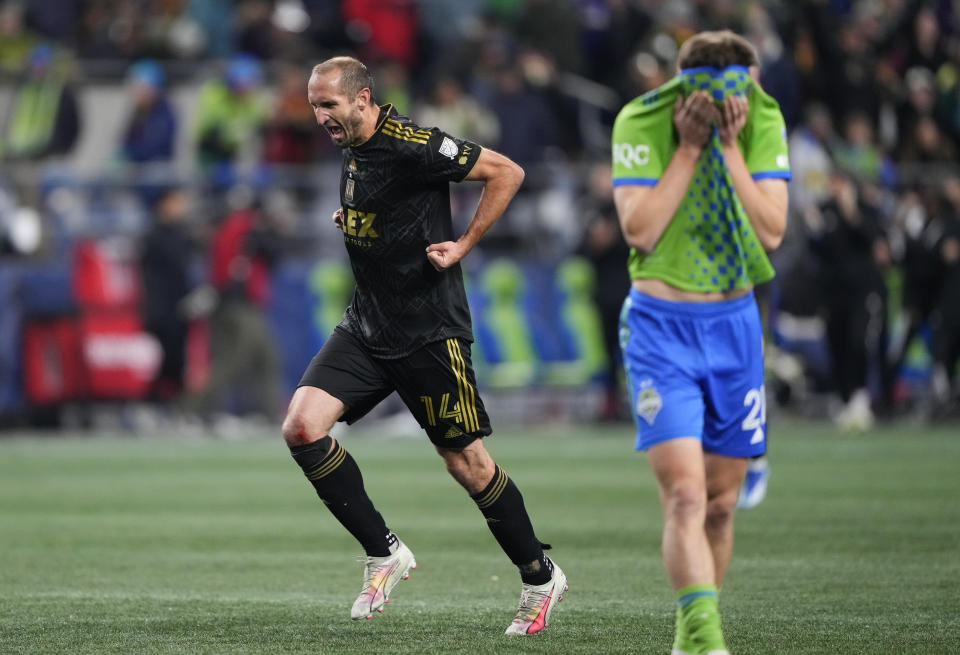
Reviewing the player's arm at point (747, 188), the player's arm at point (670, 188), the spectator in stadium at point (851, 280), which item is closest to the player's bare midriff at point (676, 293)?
the player's arm at point (670, 188)

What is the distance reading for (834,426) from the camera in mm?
20703

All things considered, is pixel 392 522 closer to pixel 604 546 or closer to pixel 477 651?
pixel 604 546

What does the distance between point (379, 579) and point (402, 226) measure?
60.0 inches

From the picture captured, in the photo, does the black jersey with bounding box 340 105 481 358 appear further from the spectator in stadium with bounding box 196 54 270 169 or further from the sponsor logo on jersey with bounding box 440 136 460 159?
the spectator in stadium with bounding box 196 54 270 169

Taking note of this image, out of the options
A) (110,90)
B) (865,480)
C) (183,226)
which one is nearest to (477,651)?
(865,480)

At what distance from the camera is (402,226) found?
7.41 metres

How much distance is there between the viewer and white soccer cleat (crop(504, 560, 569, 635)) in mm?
7109

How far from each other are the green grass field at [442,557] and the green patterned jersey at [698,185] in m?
1.46

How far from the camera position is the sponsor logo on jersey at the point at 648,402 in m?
6.09

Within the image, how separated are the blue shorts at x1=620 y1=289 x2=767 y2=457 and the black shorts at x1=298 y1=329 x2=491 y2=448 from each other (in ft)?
4.07

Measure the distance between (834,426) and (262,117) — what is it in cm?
815

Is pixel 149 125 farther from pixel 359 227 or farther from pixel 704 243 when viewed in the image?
pixel 704 243

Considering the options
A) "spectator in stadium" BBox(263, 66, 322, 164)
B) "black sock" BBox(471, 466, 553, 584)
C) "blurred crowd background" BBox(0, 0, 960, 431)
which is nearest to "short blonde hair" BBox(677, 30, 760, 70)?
"black sock" BBox(471, 466, 553, 584)

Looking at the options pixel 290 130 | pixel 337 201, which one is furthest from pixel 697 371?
pixel 290 130
